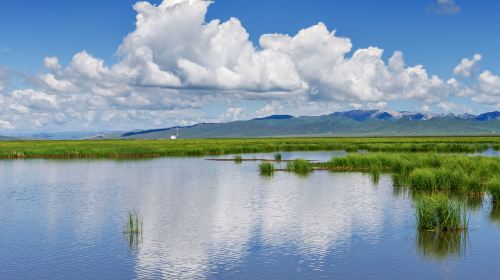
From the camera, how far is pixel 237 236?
79.3ft

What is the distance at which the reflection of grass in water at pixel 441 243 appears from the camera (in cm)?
2147

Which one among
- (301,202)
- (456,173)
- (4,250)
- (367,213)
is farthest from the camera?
(456,173)

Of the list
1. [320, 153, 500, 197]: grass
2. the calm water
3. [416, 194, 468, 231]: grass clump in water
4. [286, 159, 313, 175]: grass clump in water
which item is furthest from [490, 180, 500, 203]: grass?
[286, 159, 313, 175]: grass clump in water

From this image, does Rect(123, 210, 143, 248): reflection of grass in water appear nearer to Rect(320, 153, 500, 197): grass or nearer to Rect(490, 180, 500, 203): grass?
Rect(490, 180, 500, 203): grass

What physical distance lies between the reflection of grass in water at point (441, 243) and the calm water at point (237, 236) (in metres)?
0.05

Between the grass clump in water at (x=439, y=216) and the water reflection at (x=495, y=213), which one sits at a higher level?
the grass clump in water at (x=439, y=216)

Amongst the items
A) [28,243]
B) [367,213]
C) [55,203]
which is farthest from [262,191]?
[28,243]

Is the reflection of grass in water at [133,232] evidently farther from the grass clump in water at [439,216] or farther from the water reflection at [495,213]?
the water reflection at [495,213]

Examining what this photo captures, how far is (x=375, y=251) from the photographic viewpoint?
21.6 meters

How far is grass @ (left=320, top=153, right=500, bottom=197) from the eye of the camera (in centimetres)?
3703

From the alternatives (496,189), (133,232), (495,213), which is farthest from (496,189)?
(133,232)

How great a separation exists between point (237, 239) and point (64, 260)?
695 cm

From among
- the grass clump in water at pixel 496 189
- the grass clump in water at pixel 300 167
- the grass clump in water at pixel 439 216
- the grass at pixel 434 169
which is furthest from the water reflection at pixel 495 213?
the grass clump in water at pixel 300 167

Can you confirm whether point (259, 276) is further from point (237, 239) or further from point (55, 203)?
point (55, 203)
